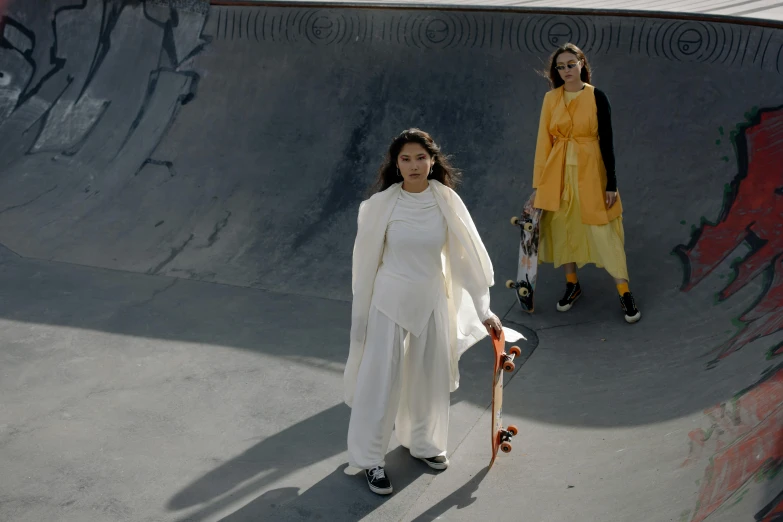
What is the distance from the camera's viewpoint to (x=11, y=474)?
4.42 meters

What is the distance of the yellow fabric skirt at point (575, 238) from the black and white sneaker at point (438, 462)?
82.0 inches

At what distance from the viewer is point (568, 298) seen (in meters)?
6.32

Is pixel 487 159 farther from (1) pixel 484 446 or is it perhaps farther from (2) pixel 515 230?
(1) pixel 484 446

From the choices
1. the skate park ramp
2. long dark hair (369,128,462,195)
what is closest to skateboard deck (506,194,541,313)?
the skate park ramp

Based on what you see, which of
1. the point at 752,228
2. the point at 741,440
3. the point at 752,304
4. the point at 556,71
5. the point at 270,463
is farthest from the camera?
Answer: the point at 752,228

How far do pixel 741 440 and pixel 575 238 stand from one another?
2.42 metres

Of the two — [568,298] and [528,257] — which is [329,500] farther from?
[568,298]

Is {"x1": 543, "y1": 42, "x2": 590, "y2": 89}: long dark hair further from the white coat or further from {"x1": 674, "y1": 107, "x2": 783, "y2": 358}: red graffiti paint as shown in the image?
the white coat

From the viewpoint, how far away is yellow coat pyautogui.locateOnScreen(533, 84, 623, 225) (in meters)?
5.87

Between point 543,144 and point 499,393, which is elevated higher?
point 543,144

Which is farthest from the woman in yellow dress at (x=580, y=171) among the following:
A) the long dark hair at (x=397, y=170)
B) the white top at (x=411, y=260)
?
the white top at (x=411, y=260)

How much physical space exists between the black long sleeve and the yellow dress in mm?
157

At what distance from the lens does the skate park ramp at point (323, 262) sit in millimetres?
4312

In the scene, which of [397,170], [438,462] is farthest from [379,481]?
[397,170]
